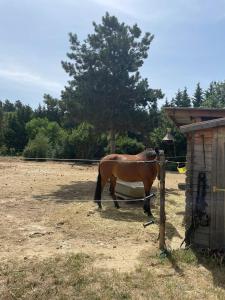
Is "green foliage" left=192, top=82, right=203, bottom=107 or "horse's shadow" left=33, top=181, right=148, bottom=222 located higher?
"green foliage" left=192, top=82, right=203, bottom=107

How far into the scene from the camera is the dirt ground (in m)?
6.48

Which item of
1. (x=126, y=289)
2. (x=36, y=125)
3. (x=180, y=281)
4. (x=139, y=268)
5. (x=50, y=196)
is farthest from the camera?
(x=36, y=125)

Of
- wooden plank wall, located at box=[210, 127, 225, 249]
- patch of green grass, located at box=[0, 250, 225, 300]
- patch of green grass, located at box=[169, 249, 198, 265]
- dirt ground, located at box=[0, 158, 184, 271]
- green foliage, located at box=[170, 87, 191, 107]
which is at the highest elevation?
green foliage, located at box=[170, 87, 191, 107]

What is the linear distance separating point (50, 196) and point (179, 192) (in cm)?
514

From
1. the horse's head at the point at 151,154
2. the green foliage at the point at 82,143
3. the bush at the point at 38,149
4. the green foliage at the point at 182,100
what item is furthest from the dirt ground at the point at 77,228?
the green foliage at the point at 182,100

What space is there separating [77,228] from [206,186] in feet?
10.0

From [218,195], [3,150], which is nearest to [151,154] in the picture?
[218,195]

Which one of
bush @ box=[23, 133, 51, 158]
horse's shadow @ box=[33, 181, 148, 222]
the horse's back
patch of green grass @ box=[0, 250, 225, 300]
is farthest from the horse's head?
bush @ box=[23, 133, 51, 158]

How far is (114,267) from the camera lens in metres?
5.78

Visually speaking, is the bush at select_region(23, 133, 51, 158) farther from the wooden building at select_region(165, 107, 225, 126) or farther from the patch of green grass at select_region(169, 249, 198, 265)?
the patch of green grass at select_region(169, 249, 198, 265)

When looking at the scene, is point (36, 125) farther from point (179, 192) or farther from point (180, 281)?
point (180, 281)

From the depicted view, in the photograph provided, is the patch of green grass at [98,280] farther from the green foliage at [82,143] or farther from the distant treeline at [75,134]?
the green foliage at [82,143]

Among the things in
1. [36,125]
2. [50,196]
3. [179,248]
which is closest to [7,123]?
[36,125]

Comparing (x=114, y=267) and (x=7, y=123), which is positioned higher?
(x=7, y=123)
